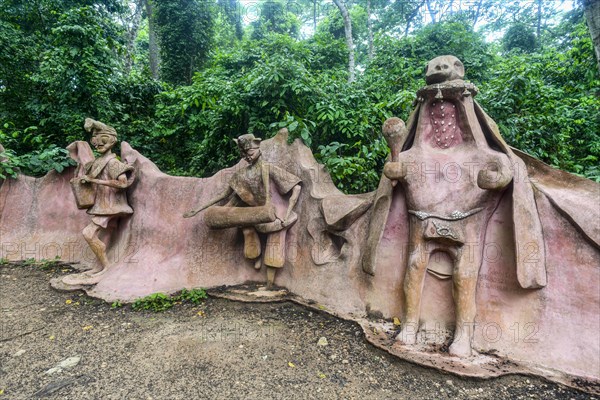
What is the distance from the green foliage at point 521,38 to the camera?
12.2m

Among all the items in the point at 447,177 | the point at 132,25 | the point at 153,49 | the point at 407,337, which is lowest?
the point at 407,337

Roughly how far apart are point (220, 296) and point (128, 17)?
39.2ft

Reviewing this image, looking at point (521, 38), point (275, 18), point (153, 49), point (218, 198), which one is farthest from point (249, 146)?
point (521, 38)

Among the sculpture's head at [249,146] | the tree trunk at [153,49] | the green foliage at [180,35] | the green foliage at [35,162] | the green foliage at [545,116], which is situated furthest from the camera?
the tree trunk at [153,49]

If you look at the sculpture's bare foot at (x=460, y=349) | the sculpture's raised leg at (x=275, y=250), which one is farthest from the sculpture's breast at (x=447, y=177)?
the sculpture's raised leg at (x=275, y=250)

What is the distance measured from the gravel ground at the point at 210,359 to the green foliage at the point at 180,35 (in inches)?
313

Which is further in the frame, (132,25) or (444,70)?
(132,25)

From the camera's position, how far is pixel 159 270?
4.09m

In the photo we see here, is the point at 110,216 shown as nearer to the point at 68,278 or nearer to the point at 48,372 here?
the point at 68,278

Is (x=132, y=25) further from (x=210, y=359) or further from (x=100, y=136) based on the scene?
(x=210, y=359)

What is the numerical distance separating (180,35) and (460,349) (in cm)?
1036

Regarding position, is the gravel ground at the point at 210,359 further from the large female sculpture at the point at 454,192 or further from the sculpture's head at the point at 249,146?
the sculpture's head at the point at 249,146

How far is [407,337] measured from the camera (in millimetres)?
2723

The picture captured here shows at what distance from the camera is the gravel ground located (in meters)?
2.34
